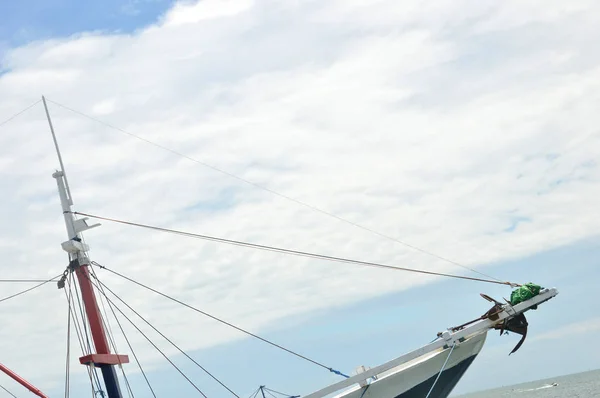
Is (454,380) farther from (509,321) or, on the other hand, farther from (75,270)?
(75,270)

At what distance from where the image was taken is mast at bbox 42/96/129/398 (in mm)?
23891

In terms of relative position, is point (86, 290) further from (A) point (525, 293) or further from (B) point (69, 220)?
(A) point (525, 293)

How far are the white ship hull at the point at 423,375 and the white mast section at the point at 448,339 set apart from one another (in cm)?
21

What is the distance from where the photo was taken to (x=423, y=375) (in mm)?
24281

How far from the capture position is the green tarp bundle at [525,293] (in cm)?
2478

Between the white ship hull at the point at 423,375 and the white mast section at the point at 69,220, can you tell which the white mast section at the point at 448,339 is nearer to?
the white ship hull at the point at 423,375

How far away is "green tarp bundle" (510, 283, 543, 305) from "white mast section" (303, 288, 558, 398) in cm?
12

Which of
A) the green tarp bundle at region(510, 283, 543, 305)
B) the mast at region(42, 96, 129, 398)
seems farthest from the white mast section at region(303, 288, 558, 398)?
the mast at region(42, 96, 129, 398)

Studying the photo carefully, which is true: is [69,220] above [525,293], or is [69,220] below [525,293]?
above

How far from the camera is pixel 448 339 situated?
24.2 m

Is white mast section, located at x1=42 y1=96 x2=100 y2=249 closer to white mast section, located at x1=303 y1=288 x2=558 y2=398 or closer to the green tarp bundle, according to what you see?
white mast section, located at x1=303 y1=288 x2=558 y2=398

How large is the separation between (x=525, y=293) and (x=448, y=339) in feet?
8.43

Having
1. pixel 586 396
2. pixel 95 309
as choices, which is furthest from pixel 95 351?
pixel 586 396

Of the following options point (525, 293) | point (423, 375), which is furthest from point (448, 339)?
point (525, 293)
